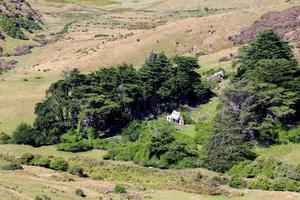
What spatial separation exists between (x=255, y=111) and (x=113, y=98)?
1867 centimetres

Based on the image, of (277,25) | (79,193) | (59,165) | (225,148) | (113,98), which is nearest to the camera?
(79,193)

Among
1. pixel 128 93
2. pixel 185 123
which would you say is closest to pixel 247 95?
pixel 185 123

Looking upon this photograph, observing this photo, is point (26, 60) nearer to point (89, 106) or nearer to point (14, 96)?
point (14, 96)

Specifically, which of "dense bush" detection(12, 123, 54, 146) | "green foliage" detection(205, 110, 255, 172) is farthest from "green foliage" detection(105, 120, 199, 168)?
"dense bush" detection(12, 123, 54, 146)

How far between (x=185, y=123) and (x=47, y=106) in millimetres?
17954

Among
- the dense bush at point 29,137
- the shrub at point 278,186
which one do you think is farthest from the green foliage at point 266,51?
the dense bush at point 29,137

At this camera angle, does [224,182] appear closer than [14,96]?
Yes

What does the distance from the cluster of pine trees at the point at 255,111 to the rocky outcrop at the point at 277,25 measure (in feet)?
94.3

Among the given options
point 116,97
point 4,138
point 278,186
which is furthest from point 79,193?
point 116,97

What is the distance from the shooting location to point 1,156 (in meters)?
68.7

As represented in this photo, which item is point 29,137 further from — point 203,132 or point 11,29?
point 11,29

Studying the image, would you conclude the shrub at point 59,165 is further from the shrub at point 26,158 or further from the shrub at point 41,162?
the shrub at point 26,158

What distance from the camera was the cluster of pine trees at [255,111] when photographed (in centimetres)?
6644

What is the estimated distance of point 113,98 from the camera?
263ft
